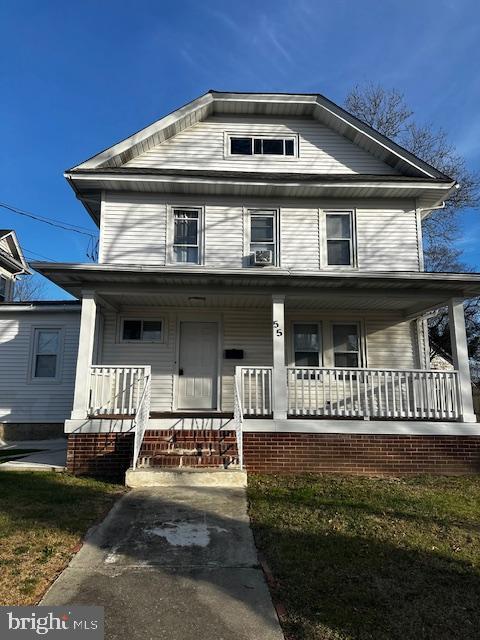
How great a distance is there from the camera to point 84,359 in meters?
8.29

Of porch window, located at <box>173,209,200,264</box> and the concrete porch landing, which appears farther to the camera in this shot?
porch window, located at <box>173,209,200,264</box>

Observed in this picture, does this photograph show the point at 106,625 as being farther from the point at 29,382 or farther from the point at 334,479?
the point at 29,382

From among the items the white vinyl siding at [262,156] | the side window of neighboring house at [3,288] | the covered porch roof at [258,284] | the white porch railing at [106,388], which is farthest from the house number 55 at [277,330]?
the side window of neighboring house at [3,288]

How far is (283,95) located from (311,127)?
3.42 ft

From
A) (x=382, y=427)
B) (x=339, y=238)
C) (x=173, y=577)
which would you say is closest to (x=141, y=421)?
(x=173, y=577)

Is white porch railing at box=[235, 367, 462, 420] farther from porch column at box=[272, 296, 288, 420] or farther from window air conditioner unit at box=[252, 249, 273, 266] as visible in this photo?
window air conditioner unit at box=[252, 249, 273, 266]

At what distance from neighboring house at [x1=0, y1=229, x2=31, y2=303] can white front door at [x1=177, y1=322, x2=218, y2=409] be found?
36.8 feet

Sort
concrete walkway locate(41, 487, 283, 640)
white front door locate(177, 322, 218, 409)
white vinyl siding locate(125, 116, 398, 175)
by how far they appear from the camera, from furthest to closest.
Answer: white vinyl siding locate(125, 116, 398, 175)
white front door locate(177, 322, 218, 409)
concrete walkway locate(41, 487, 283, 640)

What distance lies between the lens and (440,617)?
3.25 metres

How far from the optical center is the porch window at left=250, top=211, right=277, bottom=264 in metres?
10.7

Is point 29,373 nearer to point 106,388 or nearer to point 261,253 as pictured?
point 106,388

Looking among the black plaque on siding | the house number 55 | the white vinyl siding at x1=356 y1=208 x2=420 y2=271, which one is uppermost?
the white vinyl siding at x1=356 y1=208 x2=420 y2=271

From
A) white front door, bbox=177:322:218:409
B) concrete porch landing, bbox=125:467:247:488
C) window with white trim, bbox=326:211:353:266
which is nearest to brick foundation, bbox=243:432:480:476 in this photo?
concrete porch landing, bbox=125:467:247:488

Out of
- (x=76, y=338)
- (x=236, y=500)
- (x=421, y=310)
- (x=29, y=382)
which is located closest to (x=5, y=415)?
(x=29, y=382)
